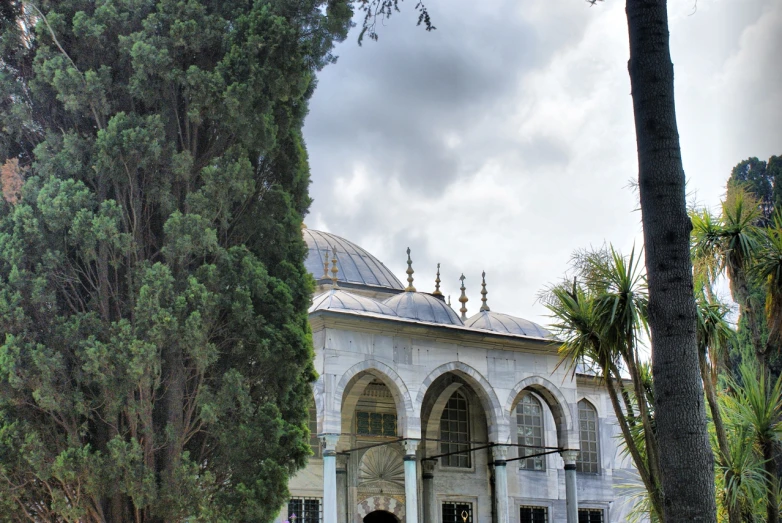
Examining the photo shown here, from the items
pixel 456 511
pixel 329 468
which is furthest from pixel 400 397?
pixel 456 511

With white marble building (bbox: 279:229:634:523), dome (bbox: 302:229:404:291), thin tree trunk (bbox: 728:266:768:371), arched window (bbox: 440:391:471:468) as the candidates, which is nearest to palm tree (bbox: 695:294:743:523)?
thin tree trunk (bbox: 728:266:768:371)

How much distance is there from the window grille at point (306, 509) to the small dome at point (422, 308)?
488 cm

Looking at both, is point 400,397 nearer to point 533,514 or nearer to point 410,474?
point 410,474

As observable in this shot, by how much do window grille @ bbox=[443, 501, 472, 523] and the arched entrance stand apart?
1148 millimetres

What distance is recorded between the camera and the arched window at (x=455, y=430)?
20.0 meters

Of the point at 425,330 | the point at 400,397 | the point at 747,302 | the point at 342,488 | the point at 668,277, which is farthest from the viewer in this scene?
the point at 342,488

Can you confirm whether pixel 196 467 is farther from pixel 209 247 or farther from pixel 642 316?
pixel 642 316

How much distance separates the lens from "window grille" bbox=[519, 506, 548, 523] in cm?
2088

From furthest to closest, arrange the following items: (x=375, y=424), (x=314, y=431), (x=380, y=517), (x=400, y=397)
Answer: (x=380, y=517), (x=375, y=424), (x=314, y=431), (x=400, y=397)

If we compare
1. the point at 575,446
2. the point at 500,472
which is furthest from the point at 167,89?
the point at 575,446

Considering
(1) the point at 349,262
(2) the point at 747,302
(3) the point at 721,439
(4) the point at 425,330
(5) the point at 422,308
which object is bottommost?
(3) the point at 721,439

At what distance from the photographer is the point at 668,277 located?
509cm

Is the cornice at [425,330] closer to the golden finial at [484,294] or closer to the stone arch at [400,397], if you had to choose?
the stone arch at [400,397]

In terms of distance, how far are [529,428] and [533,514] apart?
2.07m
